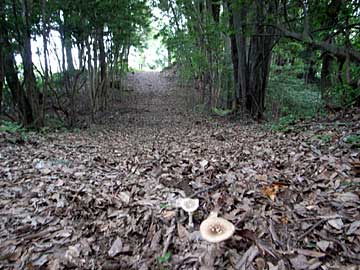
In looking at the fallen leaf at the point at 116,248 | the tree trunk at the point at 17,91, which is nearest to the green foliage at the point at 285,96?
the tree trunk at the point at 17,91

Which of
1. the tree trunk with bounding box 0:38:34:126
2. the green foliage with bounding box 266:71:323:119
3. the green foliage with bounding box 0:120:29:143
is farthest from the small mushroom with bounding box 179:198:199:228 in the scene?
the green foliage with bounding box 266:71:323:119

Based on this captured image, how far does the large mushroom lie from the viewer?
5.37ft

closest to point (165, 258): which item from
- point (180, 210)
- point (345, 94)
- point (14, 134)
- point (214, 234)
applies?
point (214, 234)

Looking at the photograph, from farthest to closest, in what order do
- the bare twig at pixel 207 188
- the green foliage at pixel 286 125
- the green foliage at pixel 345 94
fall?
the green foliage at pixel 345 94
the green foliage at pixel 286 125
the bare twig at pixel 207 188

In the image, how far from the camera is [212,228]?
1.70 meters

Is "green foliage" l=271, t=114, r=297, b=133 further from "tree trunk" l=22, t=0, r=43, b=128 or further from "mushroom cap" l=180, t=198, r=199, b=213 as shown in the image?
"tree trunk" l=22, t=0, r=43, b=128

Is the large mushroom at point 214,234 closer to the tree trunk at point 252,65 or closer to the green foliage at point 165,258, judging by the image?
the green foliage at point 165,258

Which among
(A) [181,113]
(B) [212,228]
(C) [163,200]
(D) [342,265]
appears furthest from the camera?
(A) [181,113]

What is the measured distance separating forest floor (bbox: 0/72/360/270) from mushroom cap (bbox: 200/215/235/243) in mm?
155

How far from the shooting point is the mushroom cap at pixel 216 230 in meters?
1.63

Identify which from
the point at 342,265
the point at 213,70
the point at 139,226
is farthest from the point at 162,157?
the point at 213,70

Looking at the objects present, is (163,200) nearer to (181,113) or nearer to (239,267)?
(239,267)

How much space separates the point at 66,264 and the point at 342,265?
1657mm

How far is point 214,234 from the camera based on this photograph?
1659 mm
